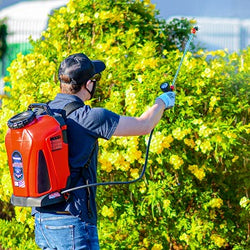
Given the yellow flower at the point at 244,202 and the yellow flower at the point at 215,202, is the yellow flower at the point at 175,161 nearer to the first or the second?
the yellow flower at the point at 215,202

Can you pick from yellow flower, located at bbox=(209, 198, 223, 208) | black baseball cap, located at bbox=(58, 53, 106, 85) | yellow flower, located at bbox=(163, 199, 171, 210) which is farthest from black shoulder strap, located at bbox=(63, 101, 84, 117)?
yellow flower, located at bbox=(209, 198, 223, 208)

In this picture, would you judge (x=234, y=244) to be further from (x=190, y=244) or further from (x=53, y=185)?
(x=53, y=185)

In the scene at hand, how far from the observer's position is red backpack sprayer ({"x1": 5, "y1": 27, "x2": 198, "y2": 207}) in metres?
2.93

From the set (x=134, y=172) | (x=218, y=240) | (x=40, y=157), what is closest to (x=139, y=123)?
(x=40, y=157)

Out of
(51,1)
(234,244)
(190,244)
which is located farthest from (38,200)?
(51,1)

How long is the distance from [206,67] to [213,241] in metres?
1.19

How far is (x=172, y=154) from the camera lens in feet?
14.4

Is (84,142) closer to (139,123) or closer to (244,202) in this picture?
(139,123)

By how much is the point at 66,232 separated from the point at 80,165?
31cm

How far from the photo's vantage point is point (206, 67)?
4.59m

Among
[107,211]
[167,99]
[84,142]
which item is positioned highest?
[167,99]

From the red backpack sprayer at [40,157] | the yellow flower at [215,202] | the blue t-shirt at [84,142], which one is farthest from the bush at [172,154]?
the red backpack sprayer at [40,157]

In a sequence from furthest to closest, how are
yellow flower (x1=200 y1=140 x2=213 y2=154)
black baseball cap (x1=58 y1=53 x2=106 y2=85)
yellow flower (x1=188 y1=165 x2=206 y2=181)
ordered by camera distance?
yellow flower (x1=188 y1=165 x2=206 y2=181)
yellow flower (x1=200 y1=140 x2=213 y2=154)
black baseball cap (x1=58 y1=53 x2=106 y2=85)

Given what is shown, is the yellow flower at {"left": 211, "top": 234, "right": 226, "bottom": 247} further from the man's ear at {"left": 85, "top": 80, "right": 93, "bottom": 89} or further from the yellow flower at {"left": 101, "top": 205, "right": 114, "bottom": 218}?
the man's ear at {"left": 85, "top": 80, "right": 93, "bottom": 89}
